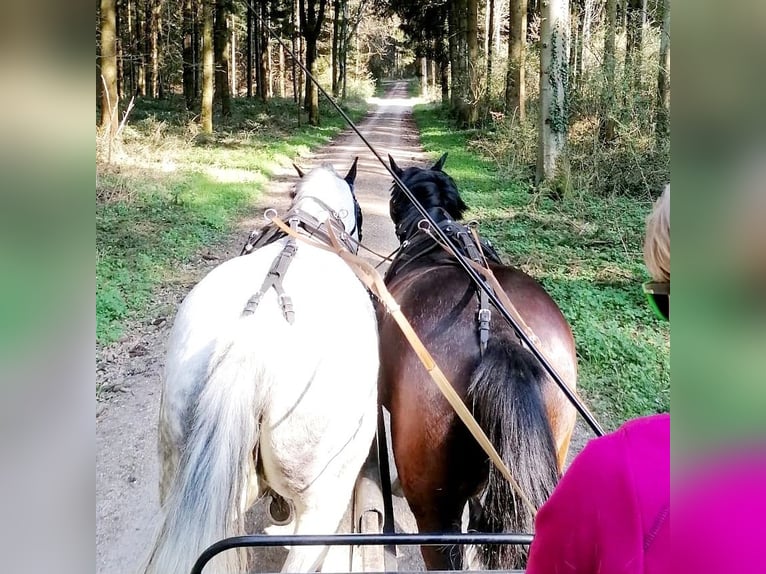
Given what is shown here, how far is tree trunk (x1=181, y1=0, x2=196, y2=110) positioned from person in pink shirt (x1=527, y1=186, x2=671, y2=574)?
11.5m

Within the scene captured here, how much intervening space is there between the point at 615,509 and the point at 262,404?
1.14m

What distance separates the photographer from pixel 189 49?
13.7 m

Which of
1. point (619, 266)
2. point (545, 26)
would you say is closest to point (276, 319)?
point (619, 266)

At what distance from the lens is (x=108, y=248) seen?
191 inches

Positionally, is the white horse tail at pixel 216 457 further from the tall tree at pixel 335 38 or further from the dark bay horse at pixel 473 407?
the tall tree at pixel 335 38

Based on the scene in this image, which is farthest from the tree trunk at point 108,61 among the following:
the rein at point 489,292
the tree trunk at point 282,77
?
the tree trunk at point 282,77

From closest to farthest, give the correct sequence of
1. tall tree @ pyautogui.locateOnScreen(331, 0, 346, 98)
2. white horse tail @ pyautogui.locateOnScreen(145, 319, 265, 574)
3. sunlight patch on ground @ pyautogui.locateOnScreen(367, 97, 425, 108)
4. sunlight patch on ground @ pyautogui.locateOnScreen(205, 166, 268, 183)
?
white horse tail @ pyautogui.locateOnScreen(145, 319, 265, 574) → sunlight patch on ground @ pyautogui.locateOnScreen(205, 166, 268, 183) → tall tree @ pyautogui.locateOnScreen(331, 0, 346, 98) → sunlight patch on ground @ pyautogui.locateOnScreen(367, 97, 425, 108)

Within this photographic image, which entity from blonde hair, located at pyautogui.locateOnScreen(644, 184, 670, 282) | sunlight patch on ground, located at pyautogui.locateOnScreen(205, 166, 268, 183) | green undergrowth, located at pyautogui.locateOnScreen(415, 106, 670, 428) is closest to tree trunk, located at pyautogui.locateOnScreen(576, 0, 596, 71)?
green undergrowth, located at pyautogui.locateOnScreen(415, 106, 670, 428)

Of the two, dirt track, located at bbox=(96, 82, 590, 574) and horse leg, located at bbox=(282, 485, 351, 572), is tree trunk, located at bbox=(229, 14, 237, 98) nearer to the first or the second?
dirt track, located at bbox=(96, 82, 590, 574)

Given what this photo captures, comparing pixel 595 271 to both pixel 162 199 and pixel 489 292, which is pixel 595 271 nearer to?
pixel 489 292

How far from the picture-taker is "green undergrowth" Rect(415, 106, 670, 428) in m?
3.40

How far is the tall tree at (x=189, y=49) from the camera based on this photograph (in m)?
11.8
